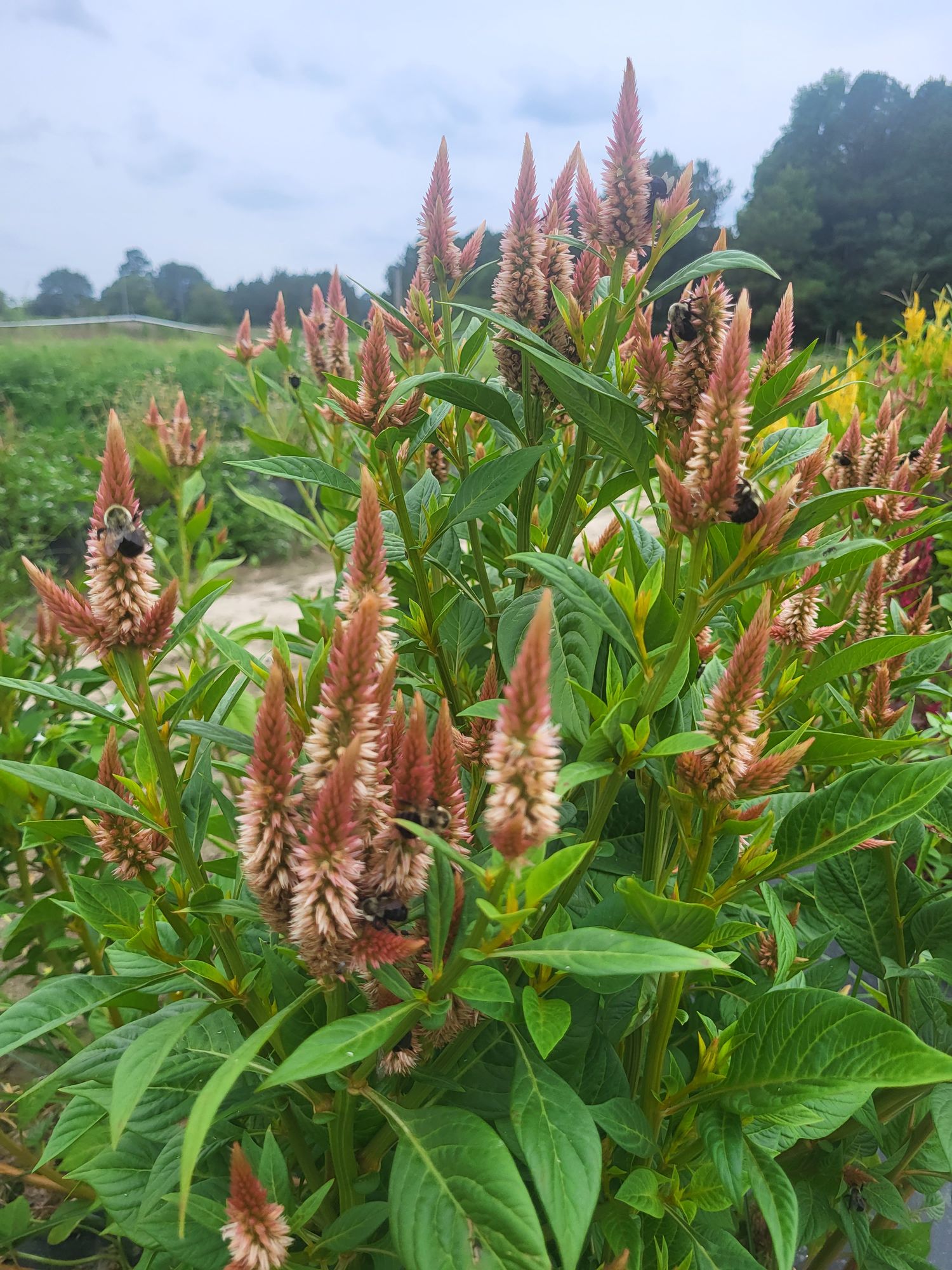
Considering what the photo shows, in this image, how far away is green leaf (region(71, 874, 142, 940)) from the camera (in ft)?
3.24

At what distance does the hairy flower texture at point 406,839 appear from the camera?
647 millimetres

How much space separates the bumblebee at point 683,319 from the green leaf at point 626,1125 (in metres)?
0.93

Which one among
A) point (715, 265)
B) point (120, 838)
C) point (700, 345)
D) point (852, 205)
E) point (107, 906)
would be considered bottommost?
point (107, 906)

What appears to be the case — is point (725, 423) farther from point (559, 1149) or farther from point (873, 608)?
point (873, 608)

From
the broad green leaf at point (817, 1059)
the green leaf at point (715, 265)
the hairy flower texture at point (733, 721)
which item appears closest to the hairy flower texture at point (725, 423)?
the hairy flower texture at point (733, 721)

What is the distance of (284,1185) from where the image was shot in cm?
84

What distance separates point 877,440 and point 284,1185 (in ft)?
4.76

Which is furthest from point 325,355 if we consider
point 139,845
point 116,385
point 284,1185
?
point 116,385

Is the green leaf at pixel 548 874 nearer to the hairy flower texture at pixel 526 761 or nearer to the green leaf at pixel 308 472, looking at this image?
the hairy flower texture at pixel 526 761

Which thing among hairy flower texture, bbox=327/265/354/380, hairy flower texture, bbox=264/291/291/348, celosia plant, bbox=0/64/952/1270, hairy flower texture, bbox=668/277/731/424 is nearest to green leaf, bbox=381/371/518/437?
celosia plant, bbox=0/64/952/1270

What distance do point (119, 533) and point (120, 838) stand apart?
418mm

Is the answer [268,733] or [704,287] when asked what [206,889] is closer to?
[268,733]

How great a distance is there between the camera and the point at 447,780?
695 mm

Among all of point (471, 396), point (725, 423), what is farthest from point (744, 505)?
point (471, 396)
